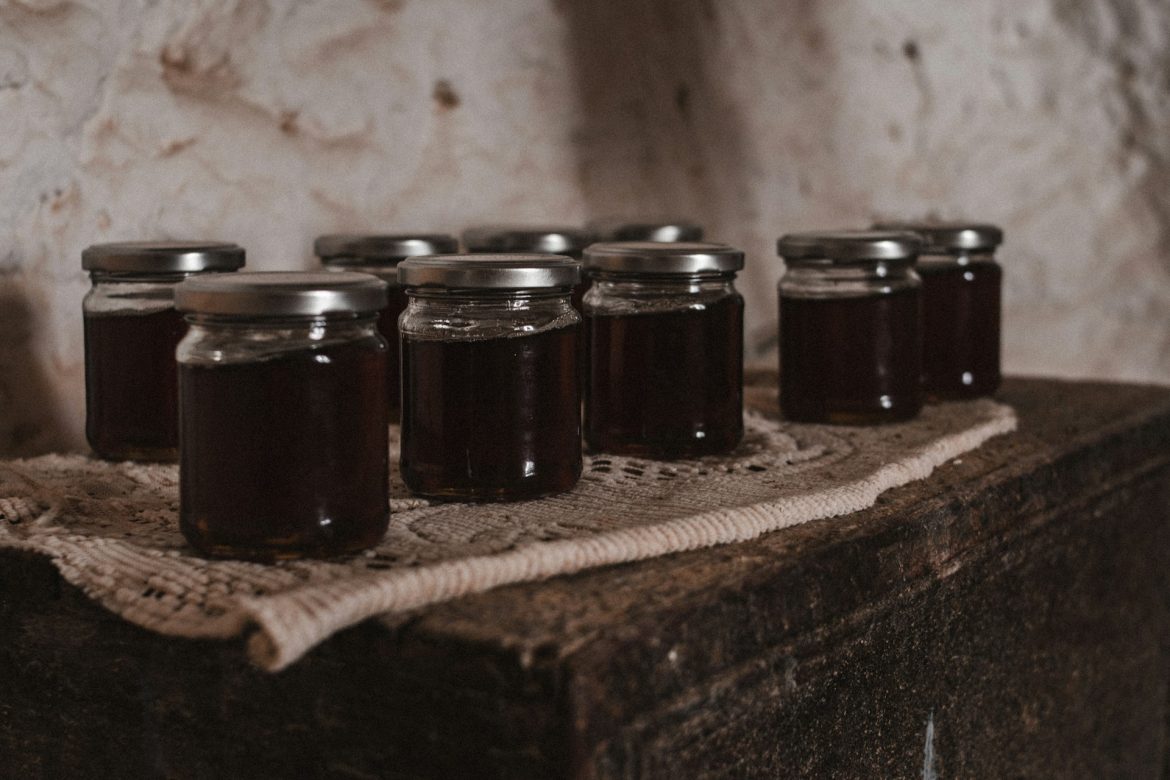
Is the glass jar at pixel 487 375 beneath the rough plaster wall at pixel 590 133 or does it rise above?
beneath

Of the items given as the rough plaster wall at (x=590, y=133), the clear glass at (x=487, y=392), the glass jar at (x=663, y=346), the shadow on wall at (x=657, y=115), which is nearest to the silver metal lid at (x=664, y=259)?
the glass jar at (x=663, y=346)

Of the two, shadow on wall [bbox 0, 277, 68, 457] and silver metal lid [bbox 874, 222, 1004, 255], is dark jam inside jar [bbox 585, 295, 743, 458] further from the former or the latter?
shadow on wall [bbox 0, 277, 68, 457]

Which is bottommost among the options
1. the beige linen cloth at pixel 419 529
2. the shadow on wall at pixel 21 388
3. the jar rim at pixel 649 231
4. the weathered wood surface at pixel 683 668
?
the weathered wood surface at pixel 683 668

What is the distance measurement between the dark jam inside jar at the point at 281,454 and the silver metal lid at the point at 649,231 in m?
0.68

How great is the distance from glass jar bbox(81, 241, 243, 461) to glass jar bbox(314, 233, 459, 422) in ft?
0.55

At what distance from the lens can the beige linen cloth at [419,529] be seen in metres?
0.68

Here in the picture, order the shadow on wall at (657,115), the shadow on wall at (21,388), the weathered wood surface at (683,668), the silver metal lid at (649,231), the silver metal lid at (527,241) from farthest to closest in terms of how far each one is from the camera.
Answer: the shadow on wall at (657,115) < the silver metal lid at (649,231) < the silver metal lid at (527,241) < the shadow on wall at (21,388) < the weathered wood surface at (683,668)

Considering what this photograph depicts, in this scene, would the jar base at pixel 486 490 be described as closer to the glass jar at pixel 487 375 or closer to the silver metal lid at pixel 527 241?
the glass jar at pixel 487 375

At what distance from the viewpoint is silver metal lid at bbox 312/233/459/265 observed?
118cm

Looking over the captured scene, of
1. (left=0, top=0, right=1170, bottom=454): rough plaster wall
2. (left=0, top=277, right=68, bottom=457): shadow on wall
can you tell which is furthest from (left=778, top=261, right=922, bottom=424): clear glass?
(left=0, top=277, right=68, bottom=457): shadow on wall

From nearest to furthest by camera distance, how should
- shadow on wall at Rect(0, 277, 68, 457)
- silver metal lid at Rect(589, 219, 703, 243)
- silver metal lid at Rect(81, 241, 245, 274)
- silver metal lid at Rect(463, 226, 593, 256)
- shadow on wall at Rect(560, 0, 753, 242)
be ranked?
1. silver metal lid at Rect(81, 241, 245, 274)
2. shadow on wall at Rect(0, 277, 68, 457)
3. silver metal lid at Rect(463, 226, 593, 256)
4. silver metal lid at Rect(589, 219, 703, 243)
5. shadow on wall at Rect(560, 0, 753, 242)

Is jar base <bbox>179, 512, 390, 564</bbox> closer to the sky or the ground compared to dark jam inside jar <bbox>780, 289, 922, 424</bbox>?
closer to the ground

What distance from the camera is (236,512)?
2.45ft

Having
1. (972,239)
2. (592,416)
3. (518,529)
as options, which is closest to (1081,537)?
(972,239)
